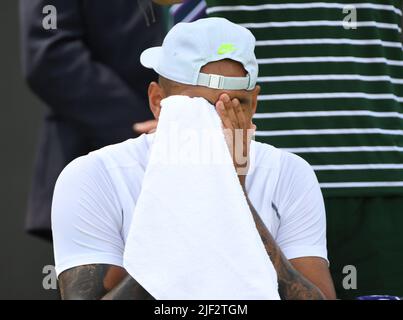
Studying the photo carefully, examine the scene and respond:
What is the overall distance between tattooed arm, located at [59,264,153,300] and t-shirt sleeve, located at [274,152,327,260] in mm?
502

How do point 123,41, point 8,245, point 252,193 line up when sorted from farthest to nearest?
point 8,245 < point 123,41 < point 252,193

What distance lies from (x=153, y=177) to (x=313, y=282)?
1.94ft

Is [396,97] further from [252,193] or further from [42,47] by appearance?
[42,47]

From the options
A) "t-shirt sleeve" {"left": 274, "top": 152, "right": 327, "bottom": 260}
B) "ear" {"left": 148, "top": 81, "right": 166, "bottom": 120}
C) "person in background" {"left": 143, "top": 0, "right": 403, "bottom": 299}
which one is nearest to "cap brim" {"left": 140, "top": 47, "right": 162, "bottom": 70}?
"ear" {"left": 148, "top": 81, "right": 166, "bottom": 120}

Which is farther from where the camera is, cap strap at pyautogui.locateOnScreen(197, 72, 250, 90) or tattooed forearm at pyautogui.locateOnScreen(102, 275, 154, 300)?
cap strap at pyautogui.locateOnScreen(197, 72, 250, 90)

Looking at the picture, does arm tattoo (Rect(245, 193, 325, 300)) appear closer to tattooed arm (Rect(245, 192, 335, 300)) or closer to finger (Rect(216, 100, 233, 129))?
tattooed arm (Rect(245, 192, 335, 300))

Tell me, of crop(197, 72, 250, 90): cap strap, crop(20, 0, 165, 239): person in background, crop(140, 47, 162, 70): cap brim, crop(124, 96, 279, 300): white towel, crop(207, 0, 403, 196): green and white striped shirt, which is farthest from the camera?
crop(20, 0, 165, 239): person in background

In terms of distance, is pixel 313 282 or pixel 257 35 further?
pixel 257 35

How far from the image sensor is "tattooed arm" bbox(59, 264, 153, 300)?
2938 mm

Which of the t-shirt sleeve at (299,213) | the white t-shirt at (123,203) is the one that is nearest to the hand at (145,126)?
the white t-shirt at (123,203)

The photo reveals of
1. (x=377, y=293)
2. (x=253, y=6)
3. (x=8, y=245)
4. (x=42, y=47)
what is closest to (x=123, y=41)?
(x=42, y=47)

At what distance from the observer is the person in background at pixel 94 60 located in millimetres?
4047

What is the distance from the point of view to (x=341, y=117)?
3.77m

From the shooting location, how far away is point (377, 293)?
3771 mm
